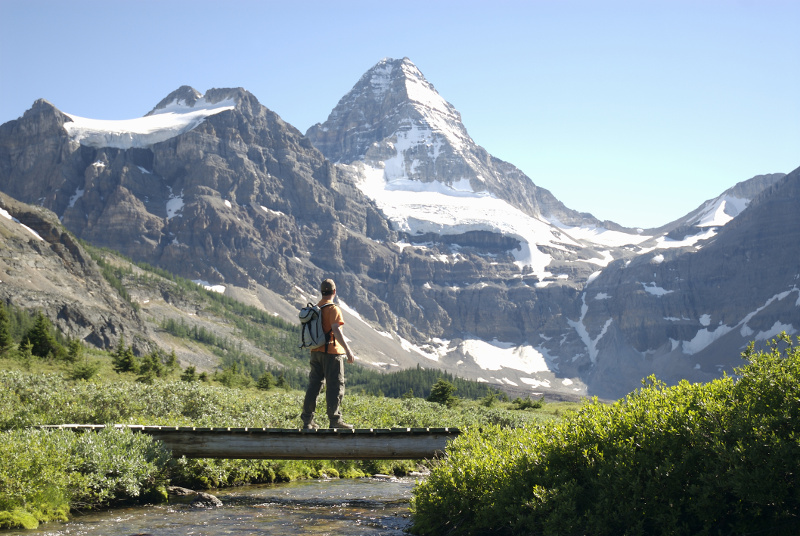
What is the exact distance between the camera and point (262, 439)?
18.7m

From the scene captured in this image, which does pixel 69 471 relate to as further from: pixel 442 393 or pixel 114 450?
pixel 442 393

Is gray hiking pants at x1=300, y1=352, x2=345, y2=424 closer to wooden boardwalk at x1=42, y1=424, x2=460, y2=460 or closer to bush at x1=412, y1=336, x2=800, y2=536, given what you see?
wooden boardwalk at x1=42, y1=424, x2=460, y2=460

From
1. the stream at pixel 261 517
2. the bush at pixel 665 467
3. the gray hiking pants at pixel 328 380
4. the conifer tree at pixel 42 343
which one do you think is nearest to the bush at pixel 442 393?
the conifer tree at pixel 42 343

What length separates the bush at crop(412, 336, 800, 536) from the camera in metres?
8.92

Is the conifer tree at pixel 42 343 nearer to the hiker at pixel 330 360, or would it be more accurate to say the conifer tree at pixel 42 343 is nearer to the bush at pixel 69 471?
the bush at pixel 69 471

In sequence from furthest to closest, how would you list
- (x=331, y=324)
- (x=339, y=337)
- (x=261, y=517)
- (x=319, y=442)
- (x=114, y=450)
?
(x=319, y=442), (x=331, y=324), (x=339, y=337), (x=114, y=450), (x=261, y=517)

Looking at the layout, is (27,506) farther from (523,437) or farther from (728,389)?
(728,389)

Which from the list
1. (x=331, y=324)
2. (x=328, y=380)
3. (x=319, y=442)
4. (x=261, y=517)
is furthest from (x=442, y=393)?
(x=261, y=517)

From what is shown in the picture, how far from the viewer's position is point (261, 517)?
16.9 m

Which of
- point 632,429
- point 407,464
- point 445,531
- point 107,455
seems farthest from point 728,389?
point 407,464

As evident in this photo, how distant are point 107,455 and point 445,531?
9214mm

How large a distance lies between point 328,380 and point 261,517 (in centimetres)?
387

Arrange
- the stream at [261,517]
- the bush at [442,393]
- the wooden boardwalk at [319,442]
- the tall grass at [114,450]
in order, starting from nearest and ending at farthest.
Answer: the stream at [261,517], the tall grass at [114,450], the wooden boardwalk at [319,442], the bush at [442,393]

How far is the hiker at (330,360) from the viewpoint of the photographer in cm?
1809
